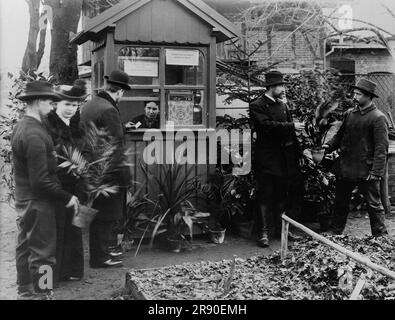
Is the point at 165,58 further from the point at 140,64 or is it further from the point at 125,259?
the point at 125,259

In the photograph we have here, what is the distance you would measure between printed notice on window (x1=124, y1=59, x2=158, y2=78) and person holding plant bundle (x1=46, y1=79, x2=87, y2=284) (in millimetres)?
1145

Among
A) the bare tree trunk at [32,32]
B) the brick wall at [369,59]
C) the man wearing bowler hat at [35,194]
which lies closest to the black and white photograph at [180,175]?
the man wearing bowler hat at [35,194]

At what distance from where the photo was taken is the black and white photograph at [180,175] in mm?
4625

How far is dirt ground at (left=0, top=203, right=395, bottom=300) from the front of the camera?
498 centimetres

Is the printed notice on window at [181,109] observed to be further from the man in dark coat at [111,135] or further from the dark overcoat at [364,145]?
the dark overcoat at [364,145]

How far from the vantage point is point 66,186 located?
5195 millimetres

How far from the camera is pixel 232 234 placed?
7.35 meters

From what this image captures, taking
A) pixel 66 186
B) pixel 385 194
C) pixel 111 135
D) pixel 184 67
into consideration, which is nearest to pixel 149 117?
pixel 184 67

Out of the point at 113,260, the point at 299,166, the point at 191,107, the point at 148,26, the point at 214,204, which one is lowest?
the point at 113,260

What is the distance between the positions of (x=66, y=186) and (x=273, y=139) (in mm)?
2818

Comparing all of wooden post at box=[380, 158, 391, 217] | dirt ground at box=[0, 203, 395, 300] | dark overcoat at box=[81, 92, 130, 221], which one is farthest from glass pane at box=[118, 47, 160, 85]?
wooden post at box=[380, 158, 391, 217]
